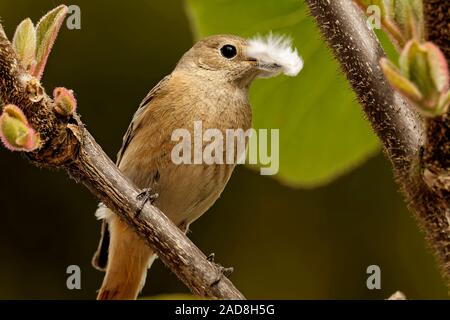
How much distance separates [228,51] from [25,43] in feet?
7.22

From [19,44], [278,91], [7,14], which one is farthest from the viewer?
[7,14]

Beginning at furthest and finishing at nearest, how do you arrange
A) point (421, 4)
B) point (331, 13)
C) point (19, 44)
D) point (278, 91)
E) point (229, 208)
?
point (229, 208) → point (278, 91) → point (331, 13) → point (19, 44) → point (421, 4)

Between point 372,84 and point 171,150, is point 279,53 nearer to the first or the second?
point 372,84

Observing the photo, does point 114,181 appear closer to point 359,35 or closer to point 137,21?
point 359,35

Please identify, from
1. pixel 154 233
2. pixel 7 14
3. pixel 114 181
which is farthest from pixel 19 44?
pixel 7 14

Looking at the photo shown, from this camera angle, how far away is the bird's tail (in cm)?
315

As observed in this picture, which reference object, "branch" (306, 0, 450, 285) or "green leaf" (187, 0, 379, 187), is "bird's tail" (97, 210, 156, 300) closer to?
"green leaf" (187, 0, 379, 187)

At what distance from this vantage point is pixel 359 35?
136cm

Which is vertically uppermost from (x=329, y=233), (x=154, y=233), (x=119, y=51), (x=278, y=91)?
(x=119, y=51)

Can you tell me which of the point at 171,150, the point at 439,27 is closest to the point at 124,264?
the point at 171,150

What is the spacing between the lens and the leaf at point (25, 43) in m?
1.21

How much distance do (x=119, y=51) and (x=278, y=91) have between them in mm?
2882

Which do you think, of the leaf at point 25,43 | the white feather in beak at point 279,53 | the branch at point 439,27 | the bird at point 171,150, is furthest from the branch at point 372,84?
the bird at point 171,150

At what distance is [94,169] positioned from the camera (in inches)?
53.5
